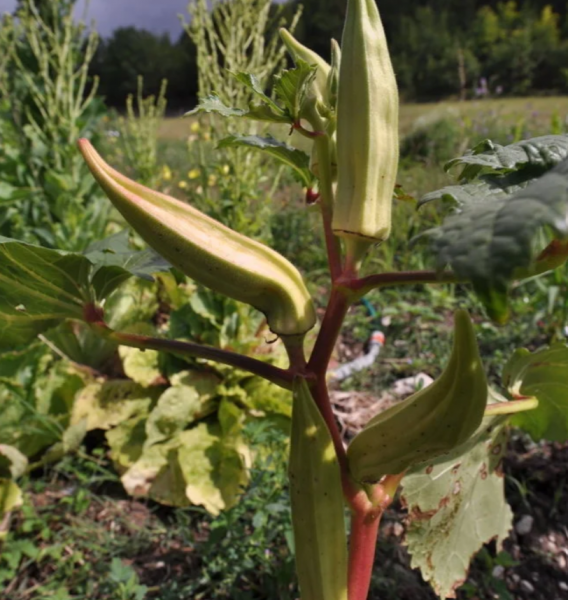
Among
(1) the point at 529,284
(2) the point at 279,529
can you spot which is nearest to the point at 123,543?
(2) the point at 279,529

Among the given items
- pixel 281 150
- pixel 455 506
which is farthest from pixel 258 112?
pixel 455 506

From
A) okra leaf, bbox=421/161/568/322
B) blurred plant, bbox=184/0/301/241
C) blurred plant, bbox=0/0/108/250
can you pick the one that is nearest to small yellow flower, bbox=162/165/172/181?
blurred plant, bbox=0/0/108/250

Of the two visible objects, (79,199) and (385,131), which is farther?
(79,199)

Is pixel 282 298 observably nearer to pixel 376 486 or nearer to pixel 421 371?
pixel 376 486

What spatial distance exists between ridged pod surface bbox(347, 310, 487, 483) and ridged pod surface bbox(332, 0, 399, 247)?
150 mm

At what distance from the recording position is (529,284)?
2.81 m

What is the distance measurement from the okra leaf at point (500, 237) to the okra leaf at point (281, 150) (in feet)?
0.99

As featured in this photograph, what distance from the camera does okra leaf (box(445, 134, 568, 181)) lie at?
51cm

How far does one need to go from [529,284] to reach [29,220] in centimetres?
253

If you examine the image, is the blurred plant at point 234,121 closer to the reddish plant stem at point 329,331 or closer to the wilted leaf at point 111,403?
the wilted leaf at point 111,403

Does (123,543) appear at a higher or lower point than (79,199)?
lower

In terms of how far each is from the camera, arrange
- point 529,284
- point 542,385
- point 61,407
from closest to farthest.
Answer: point 542,385, point 61,407, point 529,284

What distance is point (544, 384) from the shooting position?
32.0 inches

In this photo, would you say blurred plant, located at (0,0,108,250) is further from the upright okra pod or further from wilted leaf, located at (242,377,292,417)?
the upright okra pod
